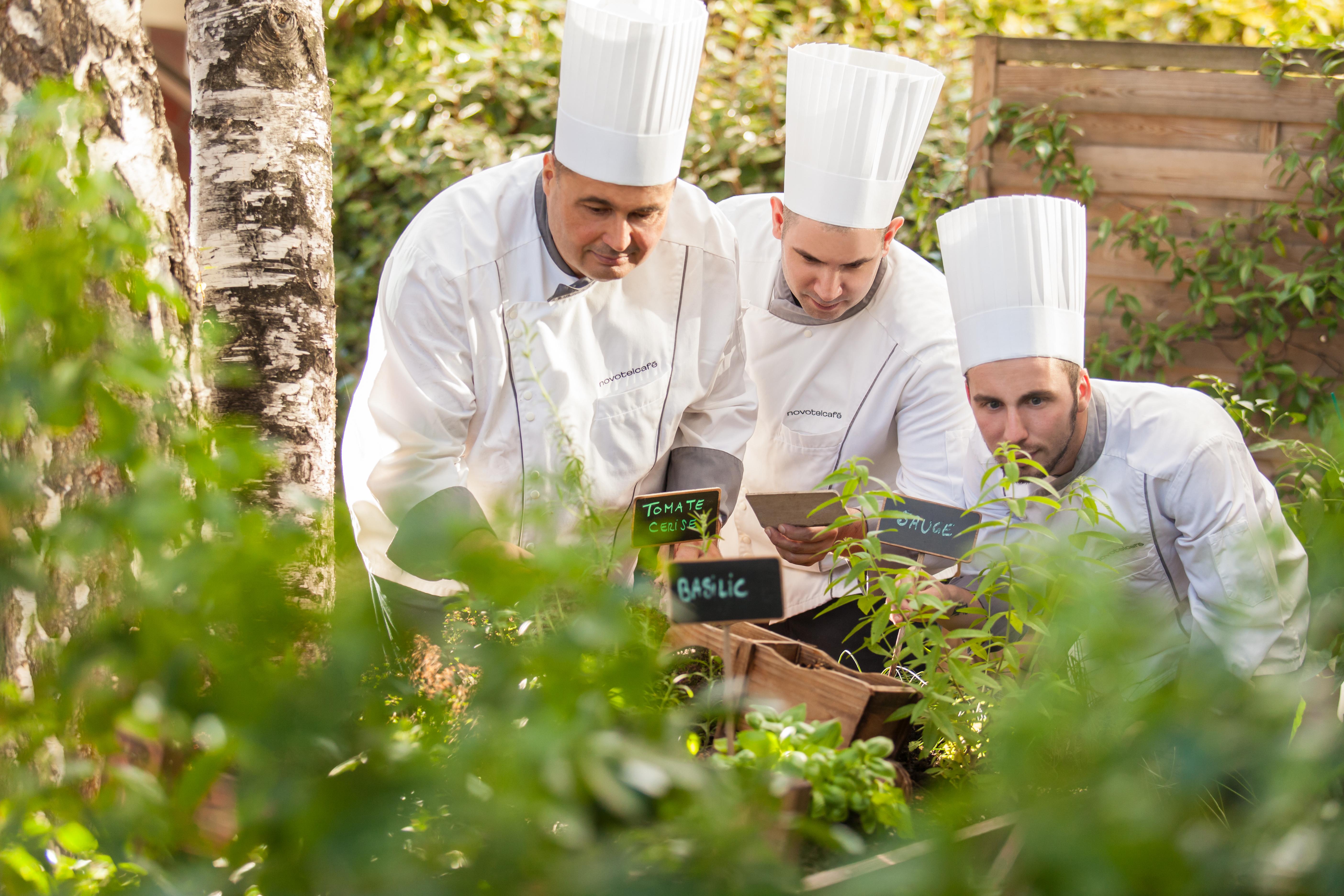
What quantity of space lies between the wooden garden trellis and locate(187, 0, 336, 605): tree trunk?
2349 mm

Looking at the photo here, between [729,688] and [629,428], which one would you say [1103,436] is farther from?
[729,688]

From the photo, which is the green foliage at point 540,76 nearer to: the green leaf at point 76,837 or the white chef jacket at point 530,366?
the white chef jacket at point 530,366

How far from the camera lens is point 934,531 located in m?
1.37

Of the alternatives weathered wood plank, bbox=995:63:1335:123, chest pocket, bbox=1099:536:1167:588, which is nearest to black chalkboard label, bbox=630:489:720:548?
chest pocket, bbox=1099:536:1167:588

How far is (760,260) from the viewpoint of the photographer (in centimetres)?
224

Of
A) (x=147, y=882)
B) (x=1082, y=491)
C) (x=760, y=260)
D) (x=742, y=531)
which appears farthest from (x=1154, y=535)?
(x=147, y=882)

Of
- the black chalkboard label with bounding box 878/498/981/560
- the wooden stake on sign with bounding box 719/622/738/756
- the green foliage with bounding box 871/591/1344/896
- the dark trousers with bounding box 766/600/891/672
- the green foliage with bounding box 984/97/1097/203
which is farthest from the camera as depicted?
the green foliage with bounding box 984/97/1097/203

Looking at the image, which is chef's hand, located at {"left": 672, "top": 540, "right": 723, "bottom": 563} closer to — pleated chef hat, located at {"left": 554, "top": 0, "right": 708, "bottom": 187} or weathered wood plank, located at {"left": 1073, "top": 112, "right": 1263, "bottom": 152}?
pleated chef hat, located at {"left": 554, "top": 0, "right": 708, "bottom": 187}

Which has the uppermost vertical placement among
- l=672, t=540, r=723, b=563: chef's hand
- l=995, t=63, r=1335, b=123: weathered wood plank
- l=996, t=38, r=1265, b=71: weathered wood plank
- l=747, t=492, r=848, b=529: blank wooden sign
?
l=996, t=38, r=1265, b=71: weathered wood plank

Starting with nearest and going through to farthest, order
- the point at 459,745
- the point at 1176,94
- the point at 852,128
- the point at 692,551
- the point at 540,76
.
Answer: the point at 459,745 < the point at 692,551 < the point at 852,128 < the point at 1176,94 < the point at 540,76

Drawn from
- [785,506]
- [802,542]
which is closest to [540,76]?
[802,542]

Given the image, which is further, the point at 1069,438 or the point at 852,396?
the point at 852,396

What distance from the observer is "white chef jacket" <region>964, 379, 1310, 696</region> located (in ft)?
4.84

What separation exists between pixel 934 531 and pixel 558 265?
822 millimetres
